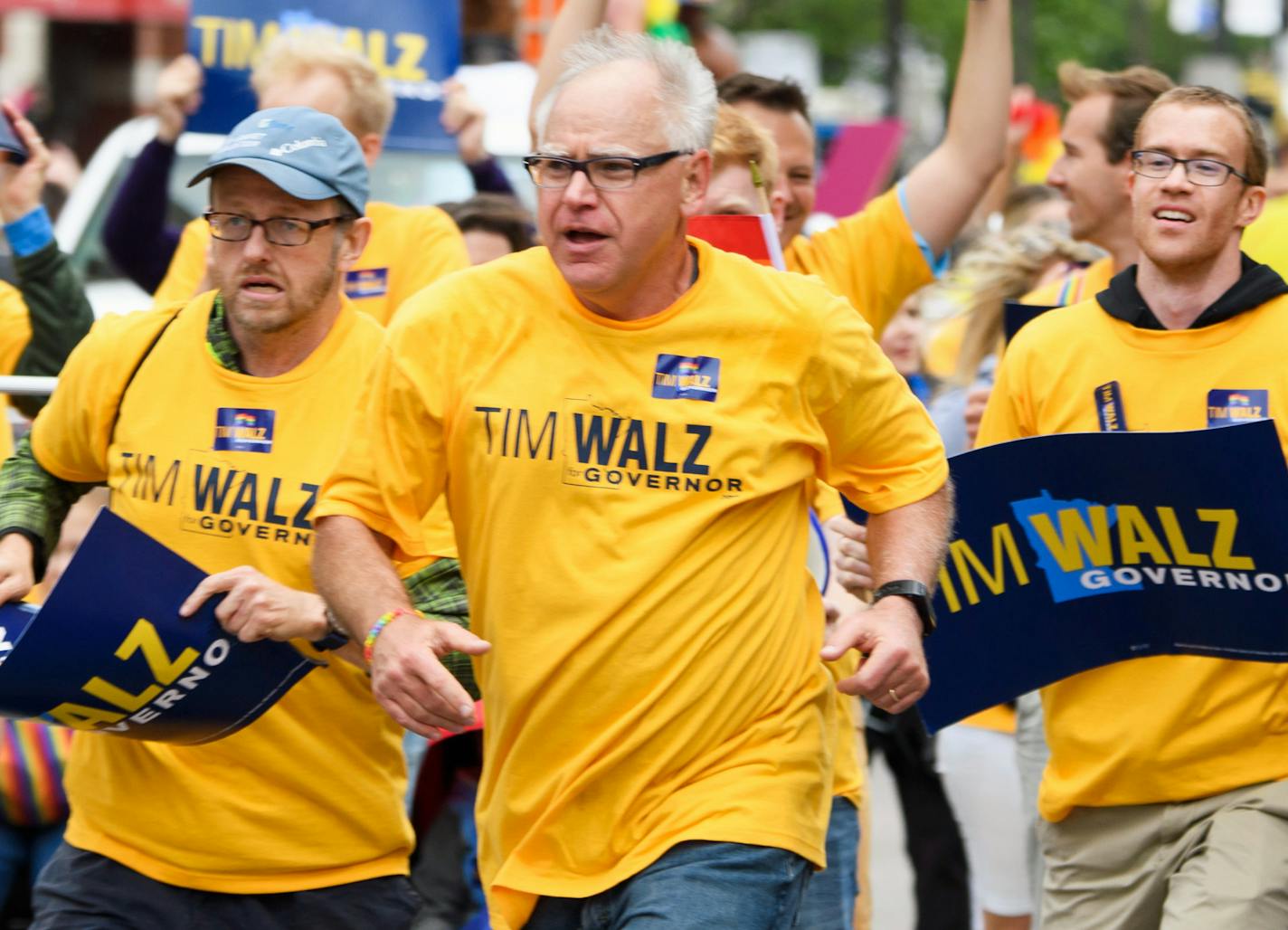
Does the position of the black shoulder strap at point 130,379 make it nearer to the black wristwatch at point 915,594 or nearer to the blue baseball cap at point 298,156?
the blue baseball cap at point 298,156

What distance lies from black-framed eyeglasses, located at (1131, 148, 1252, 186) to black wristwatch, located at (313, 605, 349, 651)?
7.19ft

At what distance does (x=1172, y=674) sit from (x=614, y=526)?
5.20 ft

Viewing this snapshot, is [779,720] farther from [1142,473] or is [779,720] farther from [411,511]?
[1142,473]

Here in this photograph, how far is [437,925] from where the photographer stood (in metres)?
6.48

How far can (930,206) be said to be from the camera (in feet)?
19.6

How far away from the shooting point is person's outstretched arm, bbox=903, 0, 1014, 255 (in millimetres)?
5910

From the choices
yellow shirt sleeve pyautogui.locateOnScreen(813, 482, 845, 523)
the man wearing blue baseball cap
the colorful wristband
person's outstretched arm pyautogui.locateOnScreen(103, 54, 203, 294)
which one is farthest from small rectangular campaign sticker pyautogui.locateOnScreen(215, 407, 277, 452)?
person's outstretched arm pyautogui.locateOnScreen(103, 54, 203, 294)

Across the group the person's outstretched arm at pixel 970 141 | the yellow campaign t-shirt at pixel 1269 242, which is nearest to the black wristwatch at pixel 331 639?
the person's outstretched arm at pixel 970 141

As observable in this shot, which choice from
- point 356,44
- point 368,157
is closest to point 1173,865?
point 368,157

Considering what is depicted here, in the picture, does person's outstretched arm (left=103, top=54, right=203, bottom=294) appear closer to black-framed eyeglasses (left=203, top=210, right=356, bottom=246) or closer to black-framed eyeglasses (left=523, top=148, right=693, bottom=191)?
black-framed eyeglasses (left=203, top=210, right=356, bottom=246)

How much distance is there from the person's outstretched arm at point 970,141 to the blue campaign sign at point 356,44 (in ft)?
7.85

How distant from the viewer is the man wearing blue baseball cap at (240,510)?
14.8 feet

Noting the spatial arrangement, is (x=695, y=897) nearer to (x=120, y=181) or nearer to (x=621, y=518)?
(x=621, y=518)

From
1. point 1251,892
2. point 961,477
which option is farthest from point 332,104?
point 1251,892
